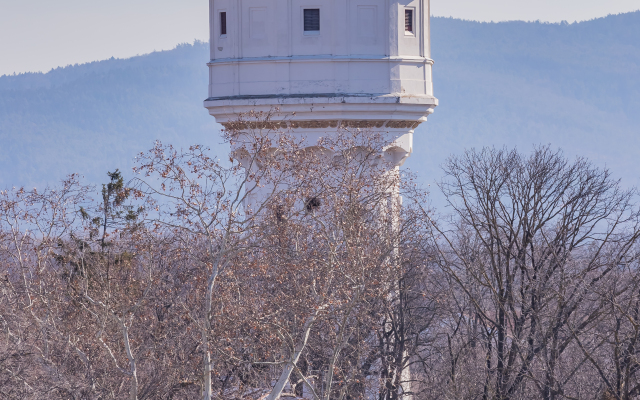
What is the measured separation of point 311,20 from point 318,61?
90 cm

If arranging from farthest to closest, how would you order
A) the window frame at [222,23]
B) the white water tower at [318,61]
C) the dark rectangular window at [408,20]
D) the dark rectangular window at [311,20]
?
the dark rectangular window at [408,20], the window frame at [222,23], the dark rectangular window at [311,20], the white water tower at [318,61]

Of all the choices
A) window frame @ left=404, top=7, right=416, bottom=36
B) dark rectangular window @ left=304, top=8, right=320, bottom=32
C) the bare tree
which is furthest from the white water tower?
the bare tree

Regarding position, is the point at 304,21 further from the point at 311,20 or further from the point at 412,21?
the point at 412,21

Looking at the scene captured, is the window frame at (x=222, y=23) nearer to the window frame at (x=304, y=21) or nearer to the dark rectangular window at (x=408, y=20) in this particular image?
the window frame at (x=304, y=21)

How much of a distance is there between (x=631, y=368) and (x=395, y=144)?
27.3 feet

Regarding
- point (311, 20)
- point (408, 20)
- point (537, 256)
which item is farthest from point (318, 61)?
point (537, 256)

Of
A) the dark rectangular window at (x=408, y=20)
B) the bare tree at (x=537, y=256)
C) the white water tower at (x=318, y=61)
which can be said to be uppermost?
the dark rectangular window at (x=408, y=20)

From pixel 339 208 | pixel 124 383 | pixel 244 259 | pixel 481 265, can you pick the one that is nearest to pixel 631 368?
pixel 481 265

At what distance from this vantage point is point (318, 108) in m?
20.9

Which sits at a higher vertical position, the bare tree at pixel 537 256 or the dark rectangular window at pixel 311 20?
the dark rectangular window at pixel 311 20

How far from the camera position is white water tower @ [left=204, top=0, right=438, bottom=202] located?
21.0 m

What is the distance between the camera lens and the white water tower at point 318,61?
21.0m

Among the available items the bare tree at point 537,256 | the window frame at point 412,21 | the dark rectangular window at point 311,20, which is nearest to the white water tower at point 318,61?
the dark rectangular window at point 311,20

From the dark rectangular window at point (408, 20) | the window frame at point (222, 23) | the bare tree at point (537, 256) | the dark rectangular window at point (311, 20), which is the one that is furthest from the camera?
the dark rectangular window at point (408, 20)
